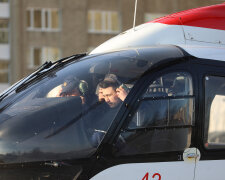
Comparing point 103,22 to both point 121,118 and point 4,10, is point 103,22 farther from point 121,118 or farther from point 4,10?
point 121,118

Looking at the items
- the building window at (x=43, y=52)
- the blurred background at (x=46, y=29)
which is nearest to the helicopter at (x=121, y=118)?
the blurred background at (x=46, y=29)

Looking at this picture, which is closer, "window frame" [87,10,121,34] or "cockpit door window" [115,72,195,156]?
"cockpit door window" [115,72,195,156]

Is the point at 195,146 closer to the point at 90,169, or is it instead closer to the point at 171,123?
the point at 171,123

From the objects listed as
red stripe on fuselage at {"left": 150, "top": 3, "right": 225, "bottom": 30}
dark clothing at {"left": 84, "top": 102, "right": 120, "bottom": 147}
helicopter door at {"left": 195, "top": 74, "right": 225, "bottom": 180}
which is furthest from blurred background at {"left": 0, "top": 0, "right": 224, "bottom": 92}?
dark clothing at {"left": 84, "top": 102, "right": 120, "bottom": 147}

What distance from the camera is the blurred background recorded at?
33031mm

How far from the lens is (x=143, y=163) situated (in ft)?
15.4

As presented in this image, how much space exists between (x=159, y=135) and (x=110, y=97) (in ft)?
1.72

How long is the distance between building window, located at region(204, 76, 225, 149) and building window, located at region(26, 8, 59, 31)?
28890 millimetres

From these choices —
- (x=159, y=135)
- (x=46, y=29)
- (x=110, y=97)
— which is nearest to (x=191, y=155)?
(x=159, y=135)

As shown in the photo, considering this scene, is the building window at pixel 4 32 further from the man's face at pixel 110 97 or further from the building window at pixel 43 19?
the man's face at pixel 110 97

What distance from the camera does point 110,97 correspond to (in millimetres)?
4844

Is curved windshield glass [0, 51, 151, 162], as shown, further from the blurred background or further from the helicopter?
the blurred background

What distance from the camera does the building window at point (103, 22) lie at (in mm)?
34281

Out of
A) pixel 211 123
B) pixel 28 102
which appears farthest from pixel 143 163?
pixel 28 102
